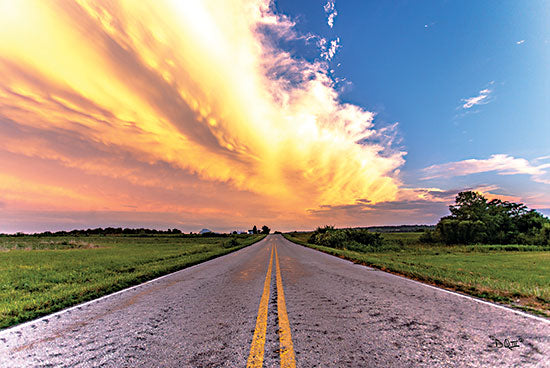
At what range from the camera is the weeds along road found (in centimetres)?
279

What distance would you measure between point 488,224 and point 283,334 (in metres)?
54.6

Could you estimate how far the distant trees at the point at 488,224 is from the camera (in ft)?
128

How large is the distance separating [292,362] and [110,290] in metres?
6.97

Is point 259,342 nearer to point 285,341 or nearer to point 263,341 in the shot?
point 263,341

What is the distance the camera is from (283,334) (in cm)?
346

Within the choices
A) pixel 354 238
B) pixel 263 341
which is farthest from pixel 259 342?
pixel 354 238

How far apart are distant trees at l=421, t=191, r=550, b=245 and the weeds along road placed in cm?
4786

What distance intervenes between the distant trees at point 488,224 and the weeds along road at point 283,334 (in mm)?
47855

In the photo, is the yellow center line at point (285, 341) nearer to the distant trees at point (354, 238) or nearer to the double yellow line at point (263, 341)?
the double yellow line at point (263, 341)
